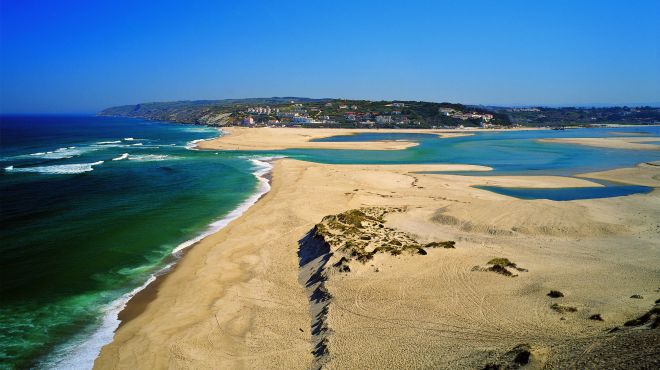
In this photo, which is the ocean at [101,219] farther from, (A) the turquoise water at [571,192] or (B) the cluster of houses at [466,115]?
(B) the cluster of houses at [466,115]

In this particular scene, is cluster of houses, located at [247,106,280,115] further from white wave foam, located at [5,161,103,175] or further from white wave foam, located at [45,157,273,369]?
white wave foam, located at [45,157,273,369]

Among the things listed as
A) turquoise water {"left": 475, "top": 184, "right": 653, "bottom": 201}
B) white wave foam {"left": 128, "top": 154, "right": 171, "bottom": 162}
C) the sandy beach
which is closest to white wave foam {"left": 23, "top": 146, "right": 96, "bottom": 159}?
white wave foam {"left": 128, "top": 154, "right": 171, "bottom": 162}

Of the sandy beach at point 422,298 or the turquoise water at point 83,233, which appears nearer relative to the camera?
the sandy beach at point 422,298

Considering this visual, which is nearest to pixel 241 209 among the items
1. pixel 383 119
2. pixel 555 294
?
pixel 555 294

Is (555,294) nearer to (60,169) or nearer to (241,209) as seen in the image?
(241,209)

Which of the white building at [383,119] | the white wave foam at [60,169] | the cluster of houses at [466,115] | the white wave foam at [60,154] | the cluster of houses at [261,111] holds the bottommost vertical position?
the white wave foam at [60,169]

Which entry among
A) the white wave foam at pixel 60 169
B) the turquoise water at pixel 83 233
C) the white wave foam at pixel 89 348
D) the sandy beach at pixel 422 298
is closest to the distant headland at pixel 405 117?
the white wave foam at pixel 60 169

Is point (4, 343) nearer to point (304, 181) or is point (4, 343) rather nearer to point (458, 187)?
point (304, 181)
